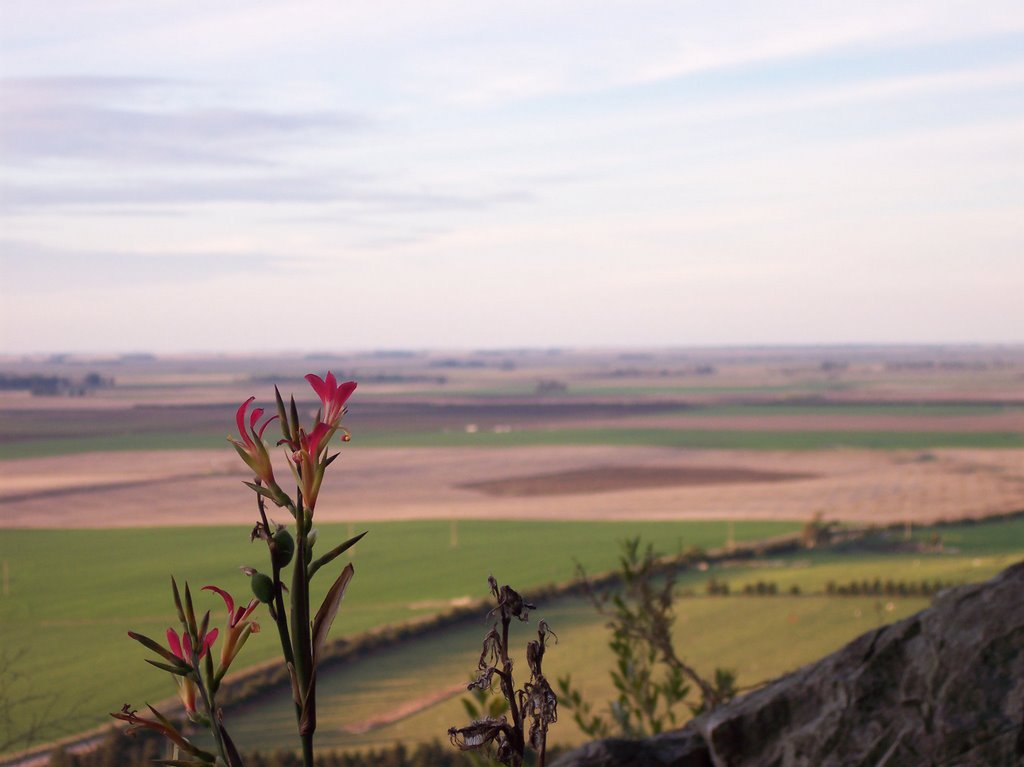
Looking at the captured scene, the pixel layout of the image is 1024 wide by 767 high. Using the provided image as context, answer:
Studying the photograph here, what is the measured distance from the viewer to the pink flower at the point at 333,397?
2.12m

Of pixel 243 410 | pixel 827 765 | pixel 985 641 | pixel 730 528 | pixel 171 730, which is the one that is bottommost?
pixel 730 528

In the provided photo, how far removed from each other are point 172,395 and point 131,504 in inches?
3690

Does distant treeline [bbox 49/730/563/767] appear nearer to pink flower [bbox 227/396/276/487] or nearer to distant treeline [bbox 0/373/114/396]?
pink flower [bbox 227/396/276/487]

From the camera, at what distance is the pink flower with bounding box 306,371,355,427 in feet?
6.94

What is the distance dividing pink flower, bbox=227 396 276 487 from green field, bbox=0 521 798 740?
1518cm

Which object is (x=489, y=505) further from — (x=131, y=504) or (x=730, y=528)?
(x=131, y=504)

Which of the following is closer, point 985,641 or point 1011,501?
point 985,641

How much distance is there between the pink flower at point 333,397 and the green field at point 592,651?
12.7 metres

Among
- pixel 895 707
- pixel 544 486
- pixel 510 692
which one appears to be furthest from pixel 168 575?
pixel 510 692

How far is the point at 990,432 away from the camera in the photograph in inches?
3241

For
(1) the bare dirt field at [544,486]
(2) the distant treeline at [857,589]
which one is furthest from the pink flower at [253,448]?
(1) the bare dirt field at [544,486]

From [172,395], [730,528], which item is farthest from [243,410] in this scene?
[172,395]

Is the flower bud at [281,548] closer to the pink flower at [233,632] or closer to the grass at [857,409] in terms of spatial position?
the pink flower at [233,632]

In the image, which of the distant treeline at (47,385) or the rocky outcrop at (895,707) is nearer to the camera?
the rocky outcrop at (895,707)
